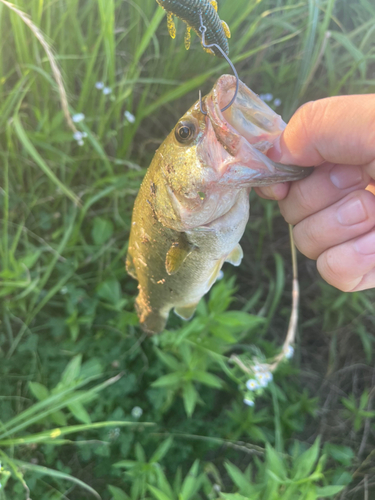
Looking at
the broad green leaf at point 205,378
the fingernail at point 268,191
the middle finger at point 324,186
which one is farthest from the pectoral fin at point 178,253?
the broad green leaf at point 205,378

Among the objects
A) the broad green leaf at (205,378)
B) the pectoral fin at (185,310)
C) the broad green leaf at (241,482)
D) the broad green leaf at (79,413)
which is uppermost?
the pectoral fin at (185,310)

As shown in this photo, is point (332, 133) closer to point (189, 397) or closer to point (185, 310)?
point (185, 310)

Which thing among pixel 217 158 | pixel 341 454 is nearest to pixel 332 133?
pixel 217 158

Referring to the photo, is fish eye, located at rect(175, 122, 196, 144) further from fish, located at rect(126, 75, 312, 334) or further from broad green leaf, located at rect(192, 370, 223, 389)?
broad green leaf, located at rect(192, 370, 223, 389)

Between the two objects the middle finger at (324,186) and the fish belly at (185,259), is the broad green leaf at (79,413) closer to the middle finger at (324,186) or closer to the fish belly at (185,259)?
the fish belly at (185,259)

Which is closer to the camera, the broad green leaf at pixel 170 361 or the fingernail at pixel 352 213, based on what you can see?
the fingernail at pixel 352 213

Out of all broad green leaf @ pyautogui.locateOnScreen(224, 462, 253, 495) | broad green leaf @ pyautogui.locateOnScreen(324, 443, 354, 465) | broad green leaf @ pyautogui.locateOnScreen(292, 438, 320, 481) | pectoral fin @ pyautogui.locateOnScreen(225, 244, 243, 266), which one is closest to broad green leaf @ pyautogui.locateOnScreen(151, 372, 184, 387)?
broad green leaf @ pyautogui.locateOnScreen(224, 462, 253, 495)
